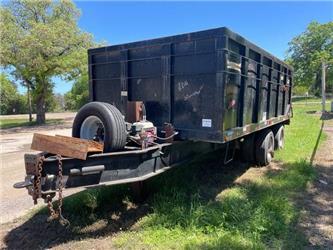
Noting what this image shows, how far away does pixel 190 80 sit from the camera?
4.30 meters

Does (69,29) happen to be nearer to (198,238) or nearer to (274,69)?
(274,69)

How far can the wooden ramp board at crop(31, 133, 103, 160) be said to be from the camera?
10.7 feet

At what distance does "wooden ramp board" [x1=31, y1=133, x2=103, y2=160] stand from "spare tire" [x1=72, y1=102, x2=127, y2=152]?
0.24 meters

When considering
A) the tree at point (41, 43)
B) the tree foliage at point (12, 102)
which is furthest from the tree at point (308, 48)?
the tree foliage at point (12, 102)

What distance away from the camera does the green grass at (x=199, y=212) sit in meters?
3.58

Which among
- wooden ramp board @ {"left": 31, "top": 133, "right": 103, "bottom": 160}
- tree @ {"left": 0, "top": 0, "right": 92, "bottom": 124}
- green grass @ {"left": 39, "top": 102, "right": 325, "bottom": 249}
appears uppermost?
tree @ {"left": 0, "top": 0, "right": 92, "bottom": 124}

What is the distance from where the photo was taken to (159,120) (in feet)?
15.3

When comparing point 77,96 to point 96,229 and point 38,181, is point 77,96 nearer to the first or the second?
point 96,229

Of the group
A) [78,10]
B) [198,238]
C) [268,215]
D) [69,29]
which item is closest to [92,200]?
[198,238]

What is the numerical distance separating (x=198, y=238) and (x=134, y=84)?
8.25ft

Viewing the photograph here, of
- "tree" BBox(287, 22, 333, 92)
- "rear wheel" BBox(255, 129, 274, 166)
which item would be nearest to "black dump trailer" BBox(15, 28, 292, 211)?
"rear wheel" BBox(255, 129, 274, 166)

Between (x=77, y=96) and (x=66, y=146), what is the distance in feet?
159

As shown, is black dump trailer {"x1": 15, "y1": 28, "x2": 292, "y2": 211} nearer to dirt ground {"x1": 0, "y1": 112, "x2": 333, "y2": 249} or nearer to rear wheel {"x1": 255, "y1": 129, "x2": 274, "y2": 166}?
dirt ground {"x1": 0, "y1": 112, "x2": 333, "y2": 249}

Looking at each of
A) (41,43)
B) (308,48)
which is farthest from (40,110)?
(308,48)
